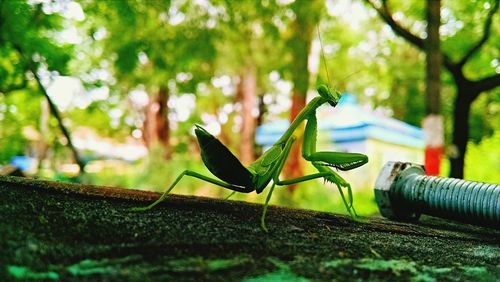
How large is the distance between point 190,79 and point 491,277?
10.8 meters

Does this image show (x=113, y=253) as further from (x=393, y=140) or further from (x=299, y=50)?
(x=393, y=140)

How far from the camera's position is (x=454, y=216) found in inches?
102

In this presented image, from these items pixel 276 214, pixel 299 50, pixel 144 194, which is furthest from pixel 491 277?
pixel 299 50

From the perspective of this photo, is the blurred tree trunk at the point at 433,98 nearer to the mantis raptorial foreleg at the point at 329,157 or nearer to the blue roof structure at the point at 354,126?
the mantis raptorial foreleg at the point at 329,157

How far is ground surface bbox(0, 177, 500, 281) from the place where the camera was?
104 centimetres

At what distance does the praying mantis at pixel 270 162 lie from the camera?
1.74 m

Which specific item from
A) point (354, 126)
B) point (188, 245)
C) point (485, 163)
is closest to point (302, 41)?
point (485, 163)

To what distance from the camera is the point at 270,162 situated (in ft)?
6.43

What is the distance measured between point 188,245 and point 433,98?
5.91 meters

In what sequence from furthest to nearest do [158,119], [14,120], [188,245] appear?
[158,119] → [14,120] → [188,245]

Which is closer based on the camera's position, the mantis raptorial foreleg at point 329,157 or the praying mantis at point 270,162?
the praying mantis at point 270,162

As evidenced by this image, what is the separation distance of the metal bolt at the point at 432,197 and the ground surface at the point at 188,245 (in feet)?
1.65

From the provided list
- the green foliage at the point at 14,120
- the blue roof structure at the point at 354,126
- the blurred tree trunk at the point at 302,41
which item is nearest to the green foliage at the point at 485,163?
the blurred tree trunk at the point at 302,41

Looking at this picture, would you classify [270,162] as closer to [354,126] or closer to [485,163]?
[485,163]
